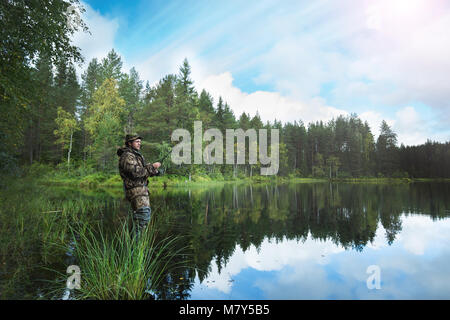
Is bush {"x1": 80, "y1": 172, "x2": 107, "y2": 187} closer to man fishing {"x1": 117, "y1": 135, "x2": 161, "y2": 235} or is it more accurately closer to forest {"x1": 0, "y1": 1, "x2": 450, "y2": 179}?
forest {"x1": 0, "y1": 1, "x2": 450, "y2": 179}

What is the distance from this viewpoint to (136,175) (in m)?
4.07

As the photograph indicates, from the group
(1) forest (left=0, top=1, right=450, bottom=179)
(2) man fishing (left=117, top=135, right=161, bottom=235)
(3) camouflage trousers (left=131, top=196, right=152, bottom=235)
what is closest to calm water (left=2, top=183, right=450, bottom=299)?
(3) camouflage trousers (left=131, top=196, right=152, bottom=235)

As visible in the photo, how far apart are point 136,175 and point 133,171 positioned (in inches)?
3.5

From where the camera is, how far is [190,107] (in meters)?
30.8

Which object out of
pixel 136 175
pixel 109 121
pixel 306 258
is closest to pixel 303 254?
pixel 306 258

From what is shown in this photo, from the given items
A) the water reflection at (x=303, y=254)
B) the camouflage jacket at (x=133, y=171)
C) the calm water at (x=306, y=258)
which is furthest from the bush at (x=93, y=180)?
the camouflage jacket at (x=133, y=171)

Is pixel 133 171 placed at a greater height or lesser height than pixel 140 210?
greater

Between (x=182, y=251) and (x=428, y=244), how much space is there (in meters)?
6.78

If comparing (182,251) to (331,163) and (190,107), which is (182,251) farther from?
(331,163)

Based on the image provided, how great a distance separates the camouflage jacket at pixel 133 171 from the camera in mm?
4078

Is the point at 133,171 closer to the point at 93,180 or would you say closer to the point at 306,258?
the point at 306,258

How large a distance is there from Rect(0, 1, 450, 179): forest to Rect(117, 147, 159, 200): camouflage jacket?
13.0 ft

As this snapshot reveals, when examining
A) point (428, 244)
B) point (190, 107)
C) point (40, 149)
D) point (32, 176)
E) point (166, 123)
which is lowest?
point (428, 244)
